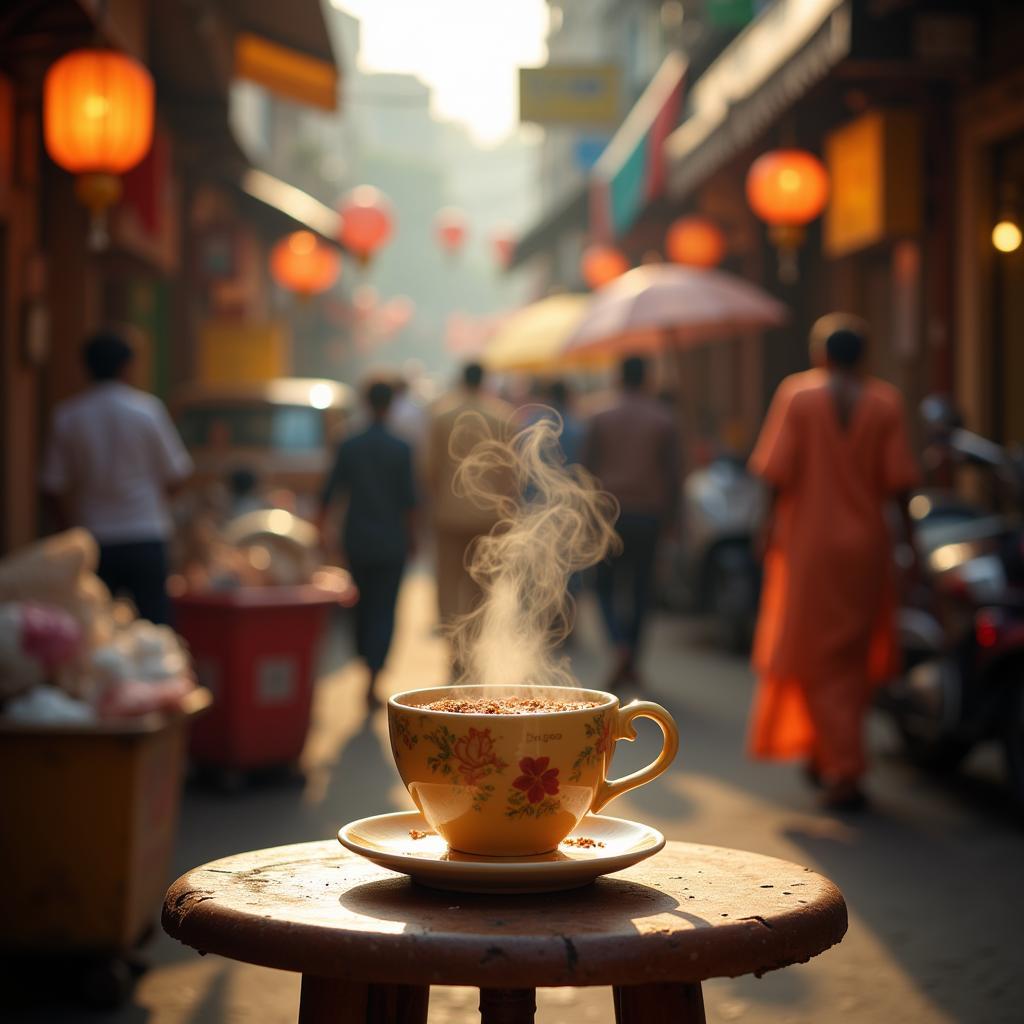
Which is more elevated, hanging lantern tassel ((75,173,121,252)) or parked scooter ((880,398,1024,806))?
hanging lantern tassel ((75,173,121,252))

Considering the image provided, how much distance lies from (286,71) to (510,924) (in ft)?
47.3

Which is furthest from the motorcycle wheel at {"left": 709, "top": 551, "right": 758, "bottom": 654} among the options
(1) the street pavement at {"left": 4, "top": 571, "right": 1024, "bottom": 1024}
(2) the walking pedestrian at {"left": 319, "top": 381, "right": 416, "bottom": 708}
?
(2) the walking pedestrian at {"left": 319, "top": 381, "right": 416, "bottom": 708}

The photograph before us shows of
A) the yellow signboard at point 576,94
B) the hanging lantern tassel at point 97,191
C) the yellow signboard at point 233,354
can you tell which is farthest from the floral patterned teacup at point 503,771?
the yellow signboard at point 576,94

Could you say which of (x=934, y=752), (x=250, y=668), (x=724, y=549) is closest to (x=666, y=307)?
(x=724, y=549)

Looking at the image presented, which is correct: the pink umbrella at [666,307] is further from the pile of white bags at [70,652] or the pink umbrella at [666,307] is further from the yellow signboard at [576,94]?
the yellow signboard at [576,94]

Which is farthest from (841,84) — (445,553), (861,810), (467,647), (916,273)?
(467,647)

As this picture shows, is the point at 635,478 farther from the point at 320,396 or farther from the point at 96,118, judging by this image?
the point at 320,396

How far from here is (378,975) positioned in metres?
1.74

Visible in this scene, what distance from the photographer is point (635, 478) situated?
32.6ft

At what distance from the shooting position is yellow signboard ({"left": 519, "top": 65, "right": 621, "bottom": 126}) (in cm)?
2338

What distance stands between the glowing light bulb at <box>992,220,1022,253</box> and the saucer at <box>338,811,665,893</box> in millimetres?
9208

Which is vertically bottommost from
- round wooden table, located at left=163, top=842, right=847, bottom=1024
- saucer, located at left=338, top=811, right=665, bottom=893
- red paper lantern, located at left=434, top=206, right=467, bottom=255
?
round wooden table, located at left=163, top=842, right=847, bottom=1024

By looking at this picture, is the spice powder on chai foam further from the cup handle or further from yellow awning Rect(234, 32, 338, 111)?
yellow awning Rect(234, 32, 338, 111)

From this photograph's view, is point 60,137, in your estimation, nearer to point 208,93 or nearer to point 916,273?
point 208,93
